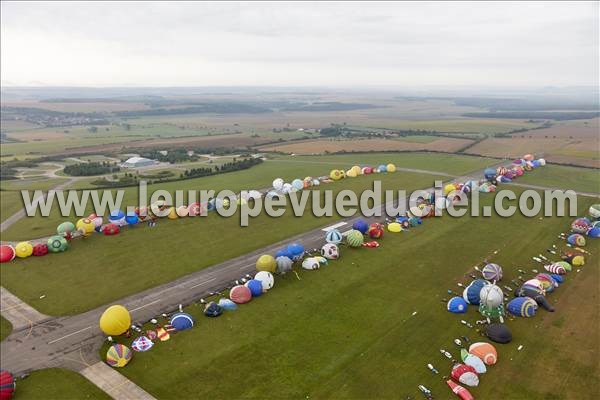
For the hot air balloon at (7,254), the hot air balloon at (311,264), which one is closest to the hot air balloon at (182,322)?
the hot air balloon at (311,264)

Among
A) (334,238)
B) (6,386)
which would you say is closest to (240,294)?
(334,238)

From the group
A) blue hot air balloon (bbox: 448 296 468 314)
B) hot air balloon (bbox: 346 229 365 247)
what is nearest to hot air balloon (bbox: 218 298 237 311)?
hot air balloon (bbox: 346 229 365 247)

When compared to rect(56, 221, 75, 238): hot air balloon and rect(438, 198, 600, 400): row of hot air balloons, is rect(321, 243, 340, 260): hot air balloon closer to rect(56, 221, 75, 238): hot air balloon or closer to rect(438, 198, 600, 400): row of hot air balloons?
rect(438, 198, 600, 400): row of hot air balloons

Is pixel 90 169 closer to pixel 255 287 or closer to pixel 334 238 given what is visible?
pixel 334 238

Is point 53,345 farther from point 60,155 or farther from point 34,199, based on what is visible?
point 60,155

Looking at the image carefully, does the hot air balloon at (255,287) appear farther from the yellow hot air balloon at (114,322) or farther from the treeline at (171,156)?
the treeline at (171,156)

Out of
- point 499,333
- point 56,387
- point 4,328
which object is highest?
point 499,333
